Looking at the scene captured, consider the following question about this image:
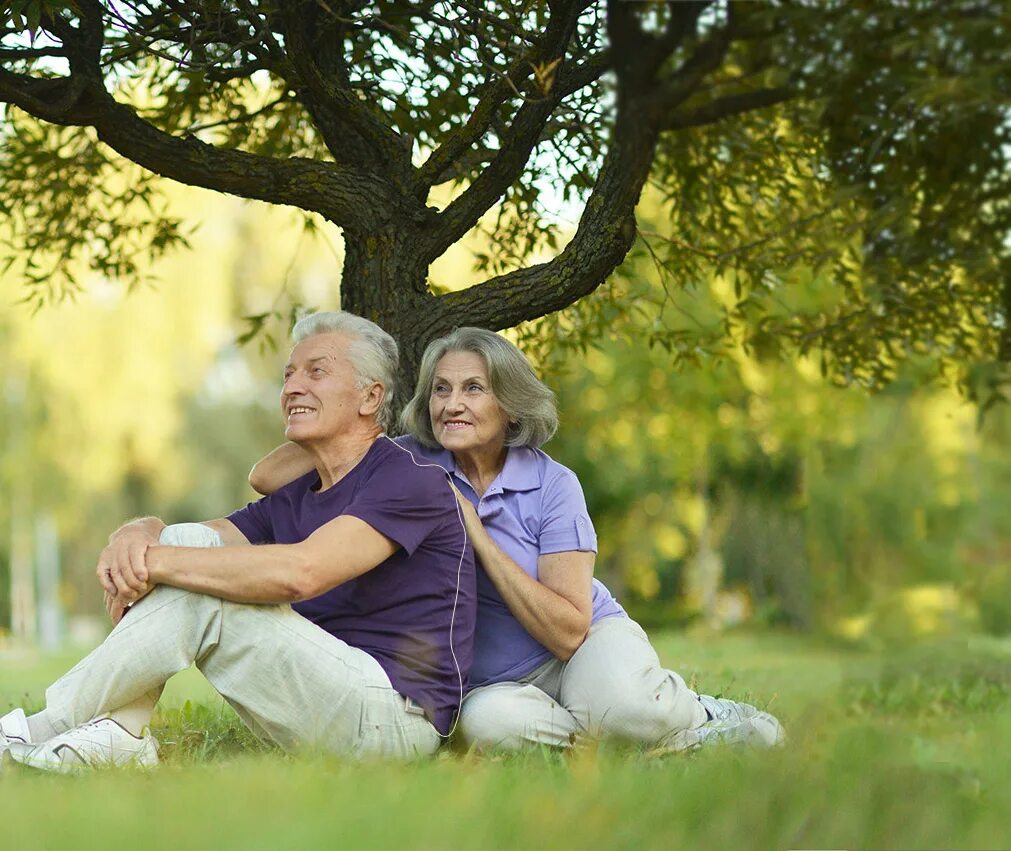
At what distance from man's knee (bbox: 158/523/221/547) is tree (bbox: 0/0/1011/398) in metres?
1.61

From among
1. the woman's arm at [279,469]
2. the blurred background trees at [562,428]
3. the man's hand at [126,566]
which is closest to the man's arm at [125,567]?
the man's hand at [126,566]

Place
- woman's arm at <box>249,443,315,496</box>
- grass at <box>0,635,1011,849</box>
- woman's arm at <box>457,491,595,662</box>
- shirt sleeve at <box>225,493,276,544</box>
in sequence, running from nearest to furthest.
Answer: grass at <box>0,635,1011,849</box>, woman's arm at <box>457,491,595,662</box>, shirt sleeve at <box>225,493,276,544</box>, woman's arm at <box>249,443,315,496</box>

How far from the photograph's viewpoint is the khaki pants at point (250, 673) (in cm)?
383

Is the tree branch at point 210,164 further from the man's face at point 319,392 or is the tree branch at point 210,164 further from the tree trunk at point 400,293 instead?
the man's face at point 319,392

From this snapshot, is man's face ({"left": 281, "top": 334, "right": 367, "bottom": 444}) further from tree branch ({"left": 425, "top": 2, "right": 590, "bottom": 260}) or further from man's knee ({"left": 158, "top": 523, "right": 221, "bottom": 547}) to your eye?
tree branch ({"left": 425, "top": 2, "right": 590, "bottom": 260})

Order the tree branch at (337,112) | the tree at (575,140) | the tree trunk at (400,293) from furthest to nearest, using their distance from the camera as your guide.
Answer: the tree trunk at (400,293)
the tree branch at (337,112)
the tree at (575,140)

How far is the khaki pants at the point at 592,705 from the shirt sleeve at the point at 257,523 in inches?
35.1

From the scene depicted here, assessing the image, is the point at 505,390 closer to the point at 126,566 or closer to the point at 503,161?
the point at 503,161

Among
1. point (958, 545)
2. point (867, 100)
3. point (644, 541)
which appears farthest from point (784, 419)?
point (867, 100)

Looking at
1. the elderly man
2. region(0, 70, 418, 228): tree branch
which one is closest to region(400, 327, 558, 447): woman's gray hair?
the elderly man

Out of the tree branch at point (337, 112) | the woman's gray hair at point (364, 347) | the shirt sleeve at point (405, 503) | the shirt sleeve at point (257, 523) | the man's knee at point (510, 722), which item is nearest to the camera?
the shirt sleeve at point (405, 503)

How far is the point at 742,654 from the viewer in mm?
10148

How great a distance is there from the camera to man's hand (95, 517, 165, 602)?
3.82 m

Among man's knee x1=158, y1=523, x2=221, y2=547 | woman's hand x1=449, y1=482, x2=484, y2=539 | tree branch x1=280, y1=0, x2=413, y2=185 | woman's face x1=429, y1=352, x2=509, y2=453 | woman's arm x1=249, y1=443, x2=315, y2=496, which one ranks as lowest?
man's knee x1=158, y1=523, x2=221, y2=547
